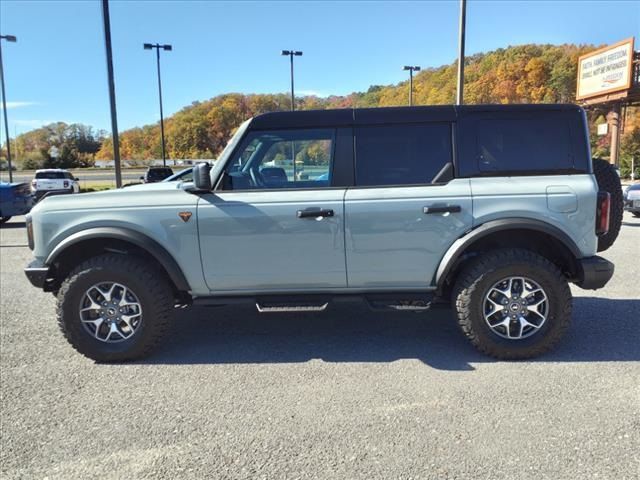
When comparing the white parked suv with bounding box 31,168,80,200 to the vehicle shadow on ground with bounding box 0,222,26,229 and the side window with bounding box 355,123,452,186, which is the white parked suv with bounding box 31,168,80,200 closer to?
the vehicle shadow on ground with bounding box 0,222,26,229

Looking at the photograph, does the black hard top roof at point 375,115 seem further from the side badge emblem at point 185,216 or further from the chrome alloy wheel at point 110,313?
the chrome alloy wheel at point 110,313

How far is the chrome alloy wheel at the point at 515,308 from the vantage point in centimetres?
386

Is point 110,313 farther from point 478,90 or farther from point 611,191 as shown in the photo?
point 478,90

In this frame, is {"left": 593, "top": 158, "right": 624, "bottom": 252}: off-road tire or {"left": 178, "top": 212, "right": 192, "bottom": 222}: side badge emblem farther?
{"left": 593, "top": 158, "right": 624, "bottom": 252}: off-road tire

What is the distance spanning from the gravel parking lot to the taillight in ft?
3.30

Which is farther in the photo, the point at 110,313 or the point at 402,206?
the point at 110,313

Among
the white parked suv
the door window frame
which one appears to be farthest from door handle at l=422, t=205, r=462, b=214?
the white parked suv

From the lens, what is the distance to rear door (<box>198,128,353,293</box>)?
383 cm

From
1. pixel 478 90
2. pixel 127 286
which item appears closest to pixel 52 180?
pixel 127 286

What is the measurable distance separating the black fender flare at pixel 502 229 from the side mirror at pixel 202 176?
1901 millimetres

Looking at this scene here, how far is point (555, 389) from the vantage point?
337cm

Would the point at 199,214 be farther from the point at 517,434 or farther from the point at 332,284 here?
the point at 517,434

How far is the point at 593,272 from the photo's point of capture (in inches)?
148

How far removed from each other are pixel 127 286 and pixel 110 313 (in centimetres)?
28
